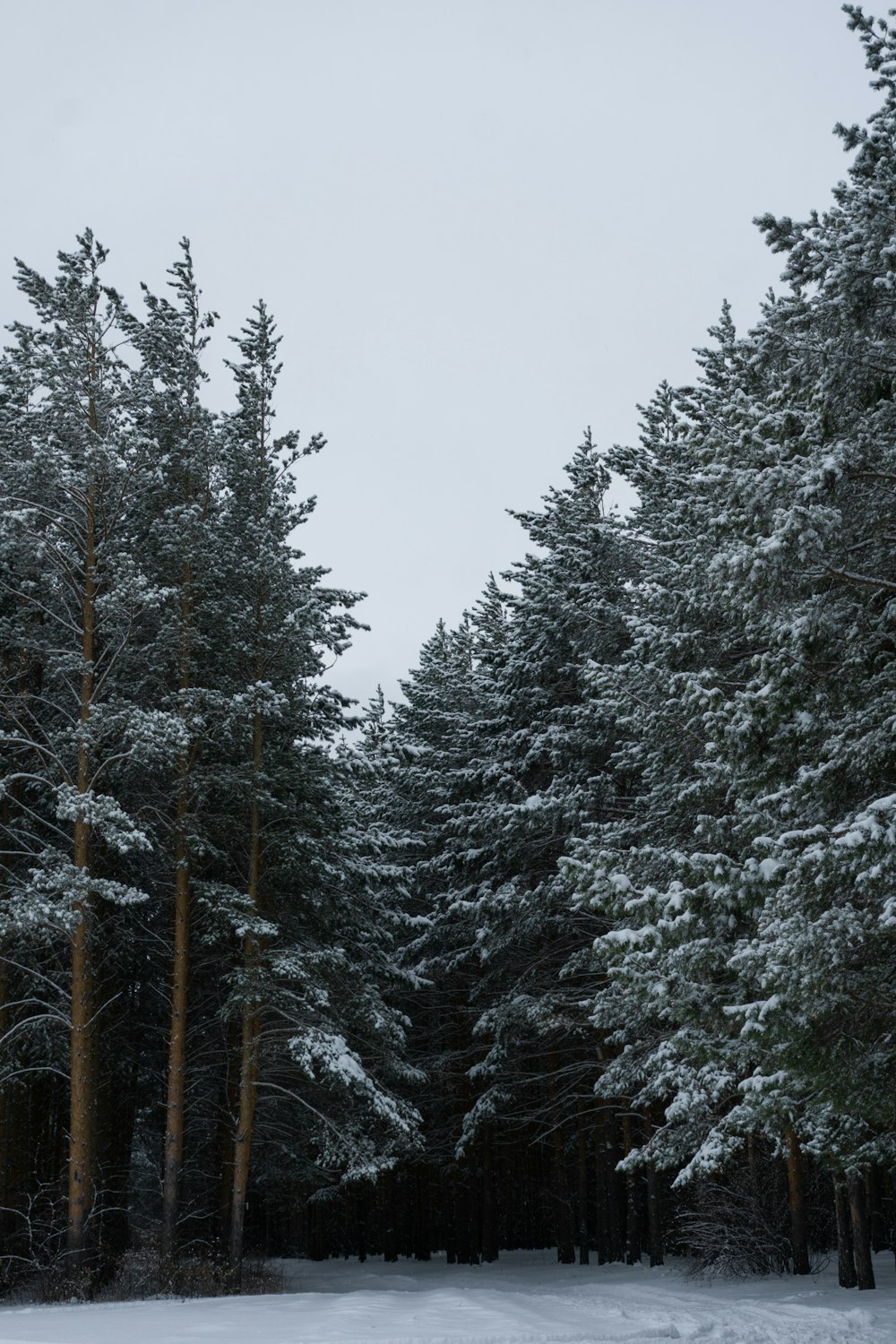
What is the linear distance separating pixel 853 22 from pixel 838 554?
14.8 feet

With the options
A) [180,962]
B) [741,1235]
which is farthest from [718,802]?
[180,962]

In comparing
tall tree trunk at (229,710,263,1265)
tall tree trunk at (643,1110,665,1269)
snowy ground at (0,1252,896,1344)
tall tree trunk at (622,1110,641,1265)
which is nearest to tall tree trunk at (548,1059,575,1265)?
tall tree trunk at (622,1110,641,1265)

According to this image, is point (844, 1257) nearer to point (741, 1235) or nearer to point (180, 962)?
point (741, 1235)

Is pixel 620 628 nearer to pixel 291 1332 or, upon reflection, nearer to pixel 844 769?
pixel 844 769

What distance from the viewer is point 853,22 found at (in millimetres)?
9156

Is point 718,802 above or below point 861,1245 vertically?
above

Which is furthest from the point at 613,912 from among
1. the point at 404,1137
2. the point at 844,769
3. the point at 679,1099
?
the point at 404,1137

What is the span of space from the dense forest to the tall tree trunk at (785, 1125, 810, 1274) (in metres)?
0.13

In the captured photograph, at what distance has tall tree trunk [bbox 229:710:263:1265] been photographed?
17078 mm

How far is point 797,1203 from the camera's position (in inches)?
637

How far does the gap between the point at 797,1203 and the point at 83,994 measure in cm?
1103

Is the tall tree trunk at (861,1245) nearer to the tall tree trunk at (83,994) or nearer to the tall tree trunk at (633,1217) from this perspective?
the tall tree trunk at (633,1217)

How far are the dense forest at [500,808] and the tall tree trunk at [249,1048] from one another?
0.11 m

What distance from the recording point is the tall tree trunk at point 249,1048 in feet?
56.0
